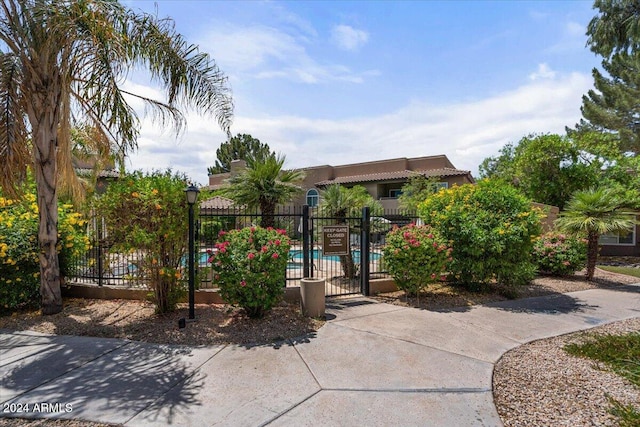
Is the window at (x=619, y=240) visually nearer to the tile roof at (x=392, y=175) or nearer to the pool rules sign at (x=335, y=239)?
the tile roof at (x=392, y=175)

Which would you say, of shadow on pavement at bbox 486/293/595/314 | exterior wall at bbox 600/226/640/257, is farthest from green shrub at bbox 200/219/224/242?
exterior wall at bbox 600/226/640/257

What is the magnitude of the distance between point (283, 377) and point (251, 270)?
2221 mm

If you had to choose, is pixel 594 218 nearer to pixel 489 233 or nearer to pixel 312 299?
pixel 489 233

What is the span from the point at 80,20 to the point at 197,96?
2256 millimetres

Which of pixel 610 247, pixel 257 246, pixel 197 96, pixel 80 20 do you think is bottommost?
pixel 610 247

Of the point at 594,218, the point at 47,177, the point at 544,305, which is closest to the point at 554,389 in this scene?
the point at 544,305

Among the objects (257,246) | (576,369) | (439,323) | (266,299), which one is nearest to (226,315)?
(266,299)

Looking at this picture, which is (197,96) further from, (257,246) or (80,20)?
(257,246)

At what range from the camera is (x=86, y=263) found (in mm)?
8289

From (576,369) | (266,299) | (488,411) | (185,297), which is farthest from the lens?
(185,297)

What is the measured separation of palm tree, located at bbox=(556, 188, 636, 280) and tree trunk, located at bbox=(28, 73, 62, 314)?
1377 centimetres

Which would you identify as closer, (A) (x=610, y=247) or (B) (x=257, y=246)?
(B) (x=257, y=246)

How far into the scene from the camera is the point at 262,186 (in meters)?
11.4

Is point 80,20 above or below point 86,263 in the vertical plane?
above
